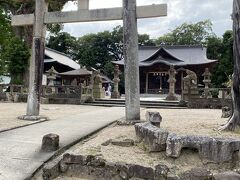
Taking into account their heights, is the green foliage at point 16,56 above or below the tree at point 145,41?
below

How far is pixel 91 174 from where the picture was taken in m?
5.26

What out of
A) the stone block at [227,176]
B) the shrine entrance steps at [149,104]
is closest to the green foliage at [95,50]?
the shrine entrance steps at [149,104]

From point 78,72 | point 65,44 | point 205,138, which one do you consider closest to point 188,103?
point 205,138

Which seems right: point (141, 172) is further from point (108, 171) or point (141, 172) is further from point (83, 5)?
point (83, 5)

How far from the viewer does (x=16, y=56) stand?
23.6m

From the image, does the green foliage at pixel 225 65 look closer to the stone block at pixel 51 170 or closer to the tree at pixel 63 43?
the tree at pixel 63 43

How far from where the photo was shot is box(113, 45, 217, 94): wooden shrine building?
3225 cm

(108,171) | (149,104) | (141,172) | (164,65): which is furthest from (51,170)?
(164,65)

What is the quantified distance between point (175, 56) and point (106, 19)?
26280 mm

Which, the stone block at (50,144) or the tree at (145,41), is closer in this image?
the stone block at (50,144)

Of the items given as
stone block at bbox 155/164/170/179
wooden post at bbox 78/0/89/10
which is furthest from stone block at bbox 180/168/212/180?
wooden post at bbox 78/0/89/10

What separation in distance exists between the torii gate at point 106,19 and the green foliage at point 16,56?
12196 mm

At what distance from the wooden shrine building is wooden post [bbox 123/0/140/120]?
72.6ft

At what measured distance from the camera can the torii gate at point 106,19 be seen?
9.33m
